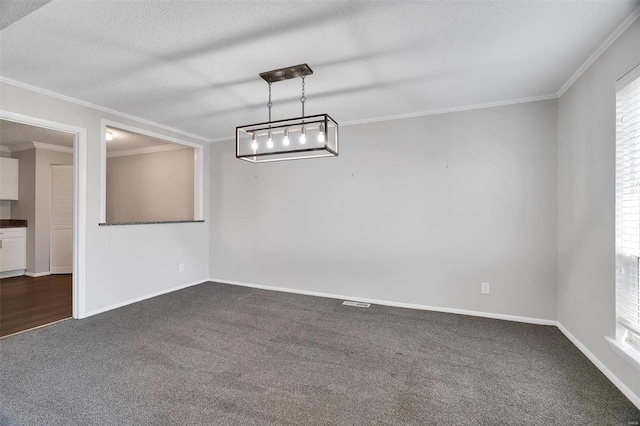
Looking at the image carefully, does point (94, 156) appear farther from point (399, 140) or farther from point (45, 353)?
point (399, 140)

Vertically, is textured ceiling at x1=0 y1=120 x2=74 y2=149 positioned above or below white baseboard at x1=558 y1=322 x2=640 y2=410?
above

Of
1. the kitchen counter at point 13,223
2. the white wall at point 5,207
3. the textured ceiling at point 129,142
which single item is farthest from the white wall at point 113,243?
the white wall at point 5,207

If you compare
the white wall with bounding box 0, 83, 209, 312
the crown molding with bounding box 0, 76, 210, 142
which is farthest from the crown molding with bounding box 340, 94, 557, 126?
the white wall with bounding box 0, 83, 209, 312

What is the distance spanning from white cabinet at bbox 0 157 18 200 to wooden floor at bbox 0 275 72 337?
61.2 inches

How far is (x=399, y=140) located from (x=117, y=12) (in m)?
3.00

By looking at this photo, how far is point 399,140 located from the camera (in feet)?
12.4

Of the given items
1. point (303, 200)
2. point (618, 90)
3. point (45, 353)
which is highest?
point (618, 90)

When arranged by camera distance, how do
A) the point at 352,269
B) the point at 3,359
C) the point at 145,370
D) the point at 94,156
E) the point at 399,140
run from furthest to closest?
the point at 352,269 < the point at 399,140 < the point at 94,156 < the point at 3,359 < the point at 145,370

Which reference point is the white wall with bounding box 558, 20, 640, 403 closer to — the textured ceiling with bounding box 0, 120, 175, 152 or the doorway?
the textured ceiling with bounding box 0, 120, 175, 152

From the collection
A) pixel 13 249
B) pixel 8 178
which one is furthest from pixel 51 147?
pixel 13 249

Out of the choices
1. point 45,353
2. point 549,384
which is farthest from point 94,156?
point 549,384

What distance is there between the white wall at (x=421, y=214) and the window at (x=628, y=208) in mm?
1137

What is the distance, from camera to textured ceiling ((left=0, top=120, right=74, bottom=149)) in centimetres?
443

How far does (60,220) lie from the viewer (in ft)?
18.5
